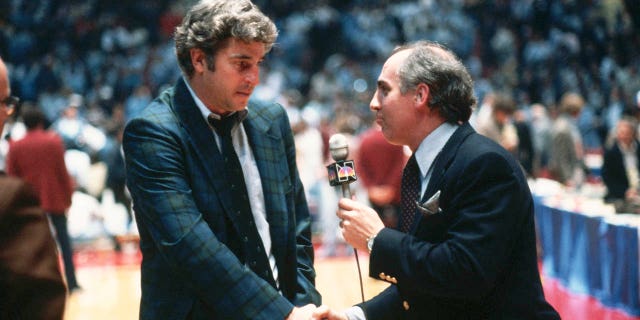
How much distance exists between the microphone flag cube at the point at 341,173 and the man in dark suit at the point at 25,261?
36.8 inches

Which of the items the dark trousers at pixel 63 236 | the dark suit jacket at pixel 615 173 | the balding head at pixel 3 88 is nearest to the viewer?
the balding head at pixel 3 88

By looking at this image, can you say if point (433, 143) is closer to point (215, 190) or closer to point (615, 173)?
point (215, 190)

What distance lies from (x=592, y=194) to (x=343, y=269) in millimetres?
2670

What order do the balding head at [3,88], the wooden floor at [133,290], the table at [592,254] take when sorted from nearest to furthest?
1. the balding head at [3,88]
2. the table at [592,254]
3. the wooden floor at [133,290]

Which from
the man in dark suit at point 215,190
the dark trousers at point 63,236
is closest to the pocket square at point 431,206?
the man in dark suit at point 215,190

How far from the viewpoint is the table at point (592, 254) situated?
6.04 metres

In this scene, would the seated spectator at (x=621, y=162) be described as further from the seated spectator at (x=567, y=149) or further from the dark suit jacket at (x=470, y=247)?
the dark suit jacket at (x=470, y=247)

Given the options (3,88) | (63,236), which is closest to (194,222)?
(3,88)

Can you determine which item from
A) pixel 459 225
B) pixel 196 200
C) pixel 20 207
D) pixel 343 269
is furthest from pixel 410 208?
pixel 343 269

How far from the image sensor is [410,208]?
228 centimetres

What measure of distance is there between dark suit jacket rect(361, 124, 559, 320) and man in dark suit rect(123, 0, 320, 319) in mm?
325

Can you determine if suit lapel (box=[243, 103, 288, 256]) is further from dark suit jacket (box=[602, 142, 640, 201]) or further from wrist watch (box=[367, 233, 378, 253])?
dark suit jacket (box=[602, 142, 640, 201])

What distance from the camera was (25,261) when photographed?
147cm

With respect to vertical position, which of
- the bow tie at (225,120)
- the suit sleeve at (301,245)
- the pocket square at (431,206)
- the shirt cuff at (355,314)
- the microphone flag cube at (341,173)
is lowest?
the shirt cuff at (355,314)
